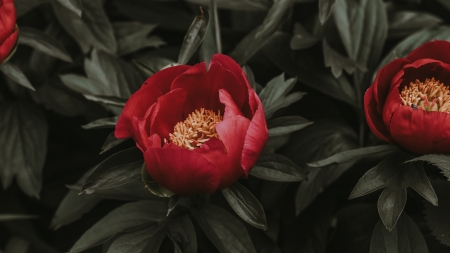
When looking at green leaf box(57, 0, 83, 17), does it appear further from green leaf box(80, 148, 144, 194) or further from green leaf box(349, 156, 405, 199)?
green leaf box(349, 156, 405, 199)

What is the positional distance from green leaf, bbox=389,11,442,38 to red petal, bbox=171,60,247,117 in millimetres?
371

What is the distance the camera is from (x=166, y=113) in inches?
24.0

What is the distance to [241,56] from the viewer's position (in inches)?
28.8

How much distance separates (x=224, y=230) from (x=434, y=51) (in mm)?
303

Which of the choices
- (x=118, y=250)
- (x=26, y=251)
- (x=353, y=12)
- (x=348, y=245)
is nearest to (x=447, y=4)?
(x=353, y=12)

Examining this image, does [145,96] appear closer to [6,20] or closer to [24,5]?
[6,20]

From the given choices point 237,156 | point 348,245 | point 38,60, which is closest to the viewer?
point 237,156

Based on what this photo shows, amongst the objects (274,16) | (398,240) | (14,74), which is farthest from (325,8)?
(14,74)

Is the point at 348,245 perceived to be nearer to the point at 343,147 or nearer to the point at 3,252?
the point at 343,147

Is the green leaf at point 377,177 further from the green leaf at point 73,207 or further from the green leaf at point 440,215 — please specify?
the green leaf at point 73,207

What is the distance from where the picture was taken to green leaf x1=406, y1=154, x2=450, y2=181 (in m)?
0.53

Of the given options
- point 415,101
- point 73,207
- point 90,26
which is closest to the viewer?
point 415,101

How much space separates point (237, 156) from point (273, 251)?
0.24m

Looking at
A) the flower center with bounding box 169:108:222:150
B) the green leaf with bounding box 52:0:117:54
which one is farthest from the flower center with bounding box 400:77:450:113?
the green leaf with bounding box 52:0:117:54
